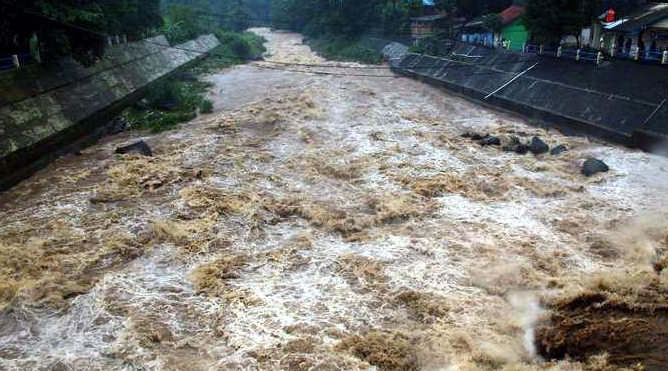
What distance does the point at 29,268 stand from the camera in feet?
37.0

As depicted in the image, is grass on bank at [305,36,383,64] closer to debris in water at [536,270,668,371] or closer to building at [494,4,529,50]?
building at [494,4,529,50]

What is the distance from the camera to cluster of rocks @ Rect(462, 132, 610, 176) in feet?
52.9

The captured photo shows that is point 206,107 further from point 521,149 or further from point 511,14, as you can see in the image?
point 511,14

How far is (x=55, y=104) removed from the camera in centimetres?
1912

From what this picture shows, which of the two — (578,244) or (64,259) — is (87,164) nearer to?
(64,259)

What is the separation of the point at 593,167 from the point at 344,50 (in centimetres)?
3411

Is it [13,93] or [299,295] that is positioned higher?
[13,93]

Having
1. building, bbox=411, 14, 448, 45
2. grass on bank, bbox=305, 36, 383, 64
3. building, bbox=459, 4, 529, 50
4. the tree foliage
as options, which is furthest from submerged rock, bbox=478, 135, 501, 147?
grass on bank, bbox=305, 36, 383, 64

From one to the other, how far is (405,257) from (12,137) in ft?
40.8

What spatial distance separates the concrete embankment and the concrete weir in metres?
17.0

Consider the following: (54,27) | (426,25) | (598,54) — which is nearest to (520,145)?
(598,54)

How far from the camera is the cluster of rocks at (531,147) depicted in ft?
52.9

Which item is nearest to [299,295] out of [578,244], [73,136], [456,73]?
[578,244]

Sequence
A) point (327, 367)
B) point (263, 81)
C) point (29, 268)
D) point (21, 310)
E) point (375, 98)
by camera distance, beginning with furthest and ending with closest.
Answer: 1. point (263, 81)
2. point (375, 98)
3. point (29, 268)
4. point (21, 310)
5. point (327, 367)
